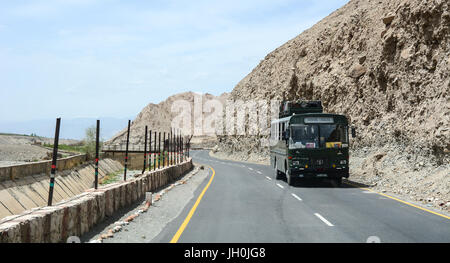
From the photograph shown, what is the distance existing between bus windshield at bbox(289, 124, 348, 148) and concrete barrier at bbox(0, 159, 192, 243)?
8285mm

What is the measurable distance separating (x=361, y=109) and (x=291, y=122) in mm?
17138

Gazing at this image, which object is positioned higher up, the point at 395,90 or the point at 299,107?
the point at 395,90

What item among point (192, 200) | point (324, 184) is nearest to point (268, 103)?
point (324, 184)

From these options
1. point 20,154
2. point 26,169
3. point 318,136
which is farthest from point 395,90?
point 20,154

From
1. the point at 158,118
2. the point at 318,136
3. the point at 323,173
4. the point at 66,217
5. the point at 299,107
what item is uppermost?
the point at 158,118

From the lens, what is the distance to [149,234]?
9438 mm

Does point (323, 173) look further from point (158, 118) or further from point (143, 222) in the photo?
point (158, 118)

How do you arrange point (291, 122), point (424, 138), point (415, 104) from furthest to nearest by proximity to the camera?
point (415, 104)
point (424, 138)
point (291, 122)

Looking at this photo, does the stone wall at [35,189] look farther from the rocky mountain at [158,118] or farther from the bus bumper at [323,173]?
the rocky mountain at [158,118]

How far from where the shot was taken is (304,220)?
11.0 m

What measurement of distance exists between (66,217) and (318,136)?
44.0ft

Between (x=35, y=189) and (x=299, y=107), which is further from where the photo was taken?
(x=35, y=189)

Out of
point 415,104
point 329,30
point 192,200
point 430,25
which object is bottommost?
point 192,200
